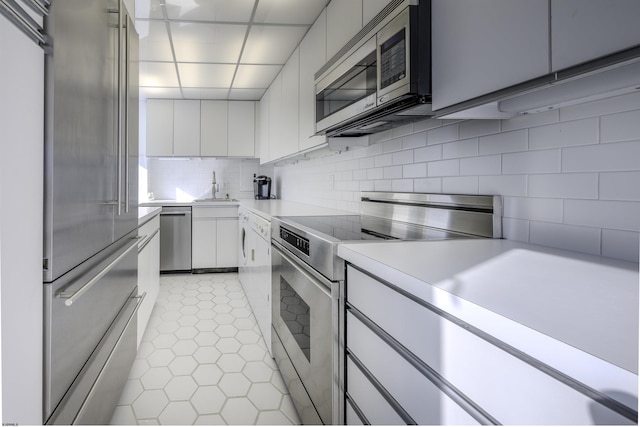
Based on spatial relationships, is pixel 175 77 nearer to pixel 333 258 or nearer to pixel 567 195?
pixel 333 258

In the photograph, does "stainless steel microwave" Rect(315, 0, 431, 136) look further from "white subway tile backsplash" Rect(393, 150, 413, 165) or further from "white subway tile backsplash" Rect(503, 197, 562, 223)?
"white subway tile backsplash" Rect(503, 197, 562, 223)

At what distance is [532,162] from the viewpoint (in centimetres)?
120

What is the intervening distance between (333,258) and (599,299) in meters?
0.75

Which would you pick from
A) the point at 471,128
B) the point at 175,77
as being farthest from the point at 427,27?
the point at 175,77

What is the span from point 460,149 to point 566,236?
1.85ft

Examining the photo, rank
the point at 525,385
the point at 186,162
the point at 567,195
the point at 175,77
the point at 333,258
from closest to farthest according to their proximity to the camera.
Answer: the point at 525,385, the point at 567,195, the point at 333,258, the point at 175,77, the point at 186,162

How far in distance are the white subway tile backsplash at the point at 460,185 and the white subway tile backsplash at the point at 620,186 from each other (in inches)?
18.7

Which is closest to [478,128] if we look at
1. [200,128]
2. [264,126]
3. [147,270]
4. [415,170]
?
[415,170]

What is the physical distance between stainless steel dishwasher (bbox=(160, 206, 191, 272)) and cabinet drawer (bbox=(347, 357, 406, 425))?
12.5 feet

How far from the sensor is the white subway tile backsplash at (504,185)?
1241 mm

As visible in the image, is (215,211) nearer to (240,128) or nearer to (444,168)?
(240,128)

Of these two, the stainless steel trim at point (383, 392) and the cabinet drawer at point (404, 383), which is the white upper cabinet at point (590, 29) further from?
the stainless steel trim at point (383, 392)

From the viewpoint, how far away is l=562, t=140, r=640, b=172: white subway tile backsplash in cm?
93

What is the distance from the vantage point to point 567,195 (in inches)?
43.0
